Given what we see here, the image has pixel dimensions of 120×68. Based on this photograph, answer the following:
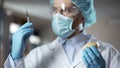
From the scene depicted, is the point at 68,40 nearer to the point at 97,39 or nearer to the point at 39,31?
the point at 97,39

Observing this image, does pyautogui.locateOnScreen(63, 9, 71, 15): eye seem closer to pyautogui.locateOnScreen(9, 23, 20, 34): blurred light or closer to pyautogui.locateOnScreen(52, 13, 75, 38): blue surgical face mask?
pyautogui.locateOnScreen(52, 13, 75, 38): blue surgical face mask

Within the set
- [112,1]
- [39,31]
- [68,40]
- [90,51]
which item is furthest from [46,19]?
[90,51]

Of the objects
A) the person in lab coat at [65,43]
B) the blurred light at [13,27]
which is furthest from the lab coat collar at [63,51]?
the blurred light at [13,27]

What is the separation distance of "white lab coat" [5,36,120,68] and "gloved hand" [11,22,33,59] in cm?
4

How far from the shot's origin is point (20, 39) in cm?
100

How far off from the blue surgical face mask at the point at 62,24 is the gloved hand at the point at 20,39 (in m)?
0.12

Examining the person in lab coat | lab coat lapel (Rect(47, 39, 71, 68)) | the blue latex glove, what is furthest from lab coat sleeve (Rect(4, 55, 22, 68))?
the blue latex glove

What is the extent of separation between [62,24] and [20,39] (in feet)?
0.64

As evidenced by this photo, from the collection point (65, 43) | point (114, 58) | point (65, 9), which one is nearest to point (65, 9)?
point (65, 9)

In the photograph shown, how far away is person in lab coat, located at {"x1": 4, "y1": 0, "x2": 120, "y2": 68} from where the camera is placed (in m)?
1.02

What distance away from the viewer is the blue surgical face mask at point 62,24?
1.05m

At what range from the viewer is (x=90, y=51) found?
897 mm

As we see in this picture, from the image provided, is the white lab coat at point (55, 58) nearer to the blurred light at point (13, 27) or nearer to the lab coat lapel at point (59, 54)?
the lab coat lapel at point (59, 54)

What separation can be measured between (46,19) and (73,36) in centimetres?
24
